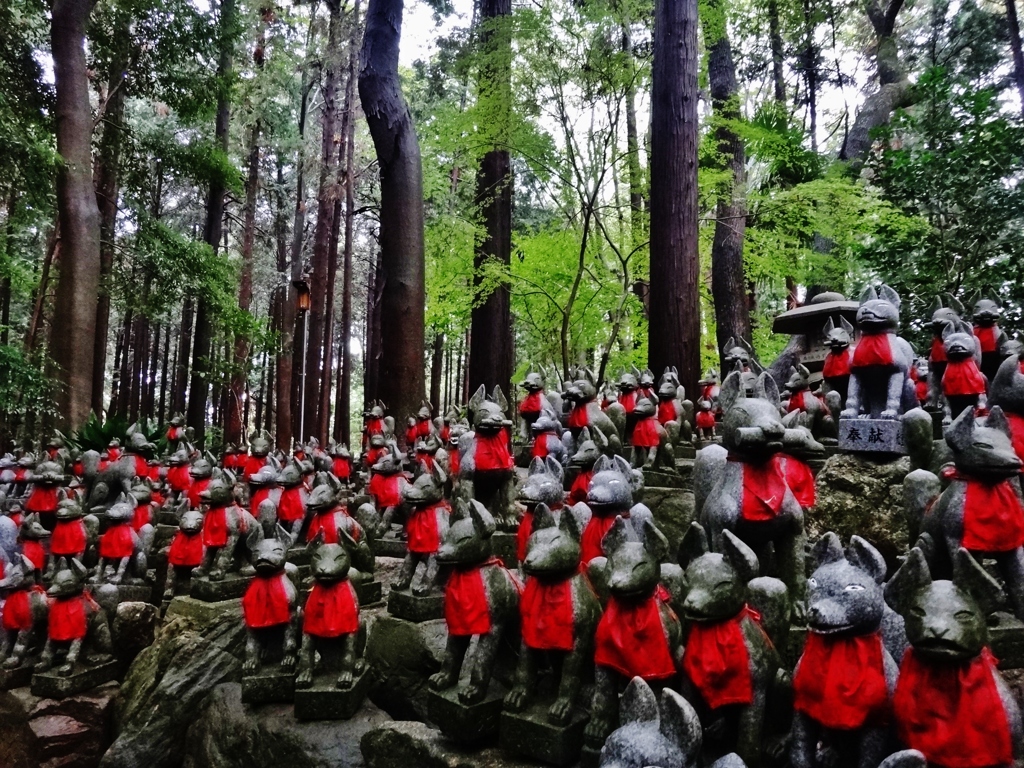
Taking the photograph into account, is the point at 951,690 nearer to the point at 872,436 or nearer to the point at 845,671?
the point at 845,671

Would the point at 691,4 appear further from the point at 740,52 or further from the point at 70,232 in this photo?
the point at 70,232

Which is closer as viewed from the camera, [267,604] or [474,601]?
[474,601]

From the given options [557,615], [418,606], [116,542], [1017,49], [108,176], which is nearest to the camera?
[557,615]

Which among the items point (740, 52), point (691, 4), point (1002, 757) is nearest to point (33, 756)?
point (1002, 757)

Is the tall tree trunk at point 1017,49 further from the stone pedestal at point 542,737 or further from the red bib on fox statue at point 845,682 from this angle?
the stone pedestal at point 542,737

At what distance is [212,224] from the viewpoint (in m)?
14.6

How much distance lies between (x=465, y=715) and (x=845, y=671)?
166cm

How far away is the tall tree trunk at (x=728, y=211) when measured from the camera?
11.4m

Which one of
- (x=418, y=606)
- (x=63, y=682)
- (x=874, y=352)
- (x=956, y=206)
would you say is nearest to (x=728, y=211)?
(x=956, y=206)

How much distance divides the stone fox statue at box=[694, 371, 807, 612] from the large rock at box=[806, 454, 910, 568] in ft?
4.64

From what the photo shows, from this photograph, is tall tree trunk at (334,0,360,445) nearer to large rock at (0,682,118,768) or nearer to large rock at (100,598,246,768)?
large rock at (0,682,118,768)

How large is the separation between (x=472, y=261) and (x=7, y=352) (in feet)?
23.1

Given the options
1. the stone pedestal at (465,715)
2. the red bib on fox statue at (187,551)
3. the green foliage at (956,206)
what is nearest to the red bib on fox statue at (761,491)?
the stone pedestal at (465,715)

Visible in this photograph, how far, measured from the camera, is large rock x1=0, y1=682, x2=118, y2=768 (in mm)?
5148
